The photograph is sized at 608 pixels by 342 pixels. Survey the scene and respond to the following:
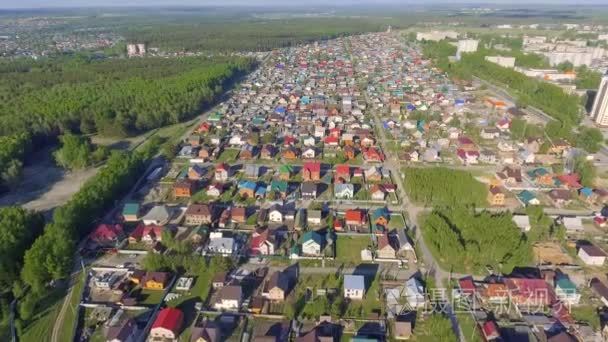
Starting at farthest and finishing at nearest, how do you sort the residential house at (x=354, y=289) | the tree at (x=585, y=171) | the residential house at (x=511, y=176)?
the residential house at (x=511, y=176) → the tree at (x=585, y=171) → the residential house at (x=354, y=289)

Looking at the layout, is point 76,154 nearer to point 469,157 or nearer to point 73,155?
point 73,155

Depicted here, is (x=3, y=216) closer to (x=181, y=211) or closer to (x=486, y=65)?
(x=181, y=211)

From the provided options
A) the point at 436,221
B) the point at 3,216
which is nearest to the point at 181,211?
the point at 3,216

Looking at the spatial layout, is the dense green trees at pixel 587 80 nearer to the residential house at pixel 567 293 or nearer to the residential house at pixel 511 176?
the residential house at pixel 511 176

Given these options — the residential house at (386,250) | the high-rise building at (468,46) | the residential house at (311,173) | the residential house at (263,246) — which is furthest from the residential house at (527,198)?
the high-rise building at (468,46)

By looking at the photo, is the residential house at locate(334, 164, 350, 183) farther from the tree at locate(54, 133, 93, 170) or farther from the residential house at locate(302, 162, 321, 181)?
the tree at locate(54, 133, 93, 170)

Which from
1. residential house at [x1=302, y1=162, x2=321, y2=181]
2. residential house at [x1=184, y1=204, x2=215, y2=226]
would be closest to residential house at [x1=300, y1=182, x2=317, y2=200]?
residential house at [x1=302, y1=162, x2=321, y2=181]

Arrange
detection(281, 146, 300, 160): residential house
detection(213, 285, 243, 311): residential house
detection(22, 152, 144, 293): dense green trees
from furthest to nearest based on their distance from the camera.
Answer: detection(281, 146, 300, 160): residential house
detection(22, 152, 144, 293): dense green trees
detection(213, 285, 243, 311): residential house
